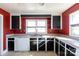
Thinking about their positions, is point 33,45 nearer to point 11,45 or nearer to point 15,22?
point 11,45

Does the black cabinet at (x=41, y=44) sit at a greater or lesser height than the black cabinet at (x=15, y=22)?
lesser

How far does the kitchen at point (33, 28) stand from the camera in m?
4.00

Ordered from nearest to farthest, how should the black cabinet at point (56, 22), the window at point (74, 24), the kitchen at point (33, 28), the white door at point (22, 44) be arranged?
the window at point (74, 24), the kitchen at point (33, 28), the white door at point (22, 44), the black cabinet at point (56, 22)

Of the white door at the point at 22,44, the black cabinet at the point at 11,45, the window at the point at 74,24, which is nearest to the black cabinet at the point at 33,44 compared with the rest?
the white door at the point at 22,44

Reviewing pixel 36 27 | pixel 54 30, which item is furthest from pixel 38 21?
pixel 54 30

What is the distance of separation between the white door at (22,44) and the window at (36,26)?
799 millimetres

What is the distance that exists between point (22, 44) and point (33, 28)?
3.46ft

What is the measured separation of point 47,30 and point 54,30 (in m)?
0.29

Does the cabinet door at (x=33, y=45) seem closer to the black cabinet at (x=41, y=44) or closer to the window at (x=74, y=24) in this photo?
the black cabinet at (x=41, y=44)

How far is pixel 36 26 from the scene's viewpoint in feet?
17.1

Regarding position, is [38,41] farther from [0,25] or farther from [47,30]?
[0,25]

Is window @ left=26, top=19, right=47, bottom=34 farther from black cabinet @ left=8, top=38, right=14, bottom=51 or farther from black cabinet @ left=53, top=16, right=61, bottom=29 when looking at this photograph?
black cabinet @ left=8, top=38, right=14, bottom=51

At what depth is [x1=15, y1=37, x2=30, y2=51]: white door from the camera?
4.38 metres

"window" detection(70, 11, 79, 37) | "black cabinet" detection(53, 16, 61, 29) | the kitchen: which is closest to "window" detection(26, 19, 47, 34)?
the kitchen
